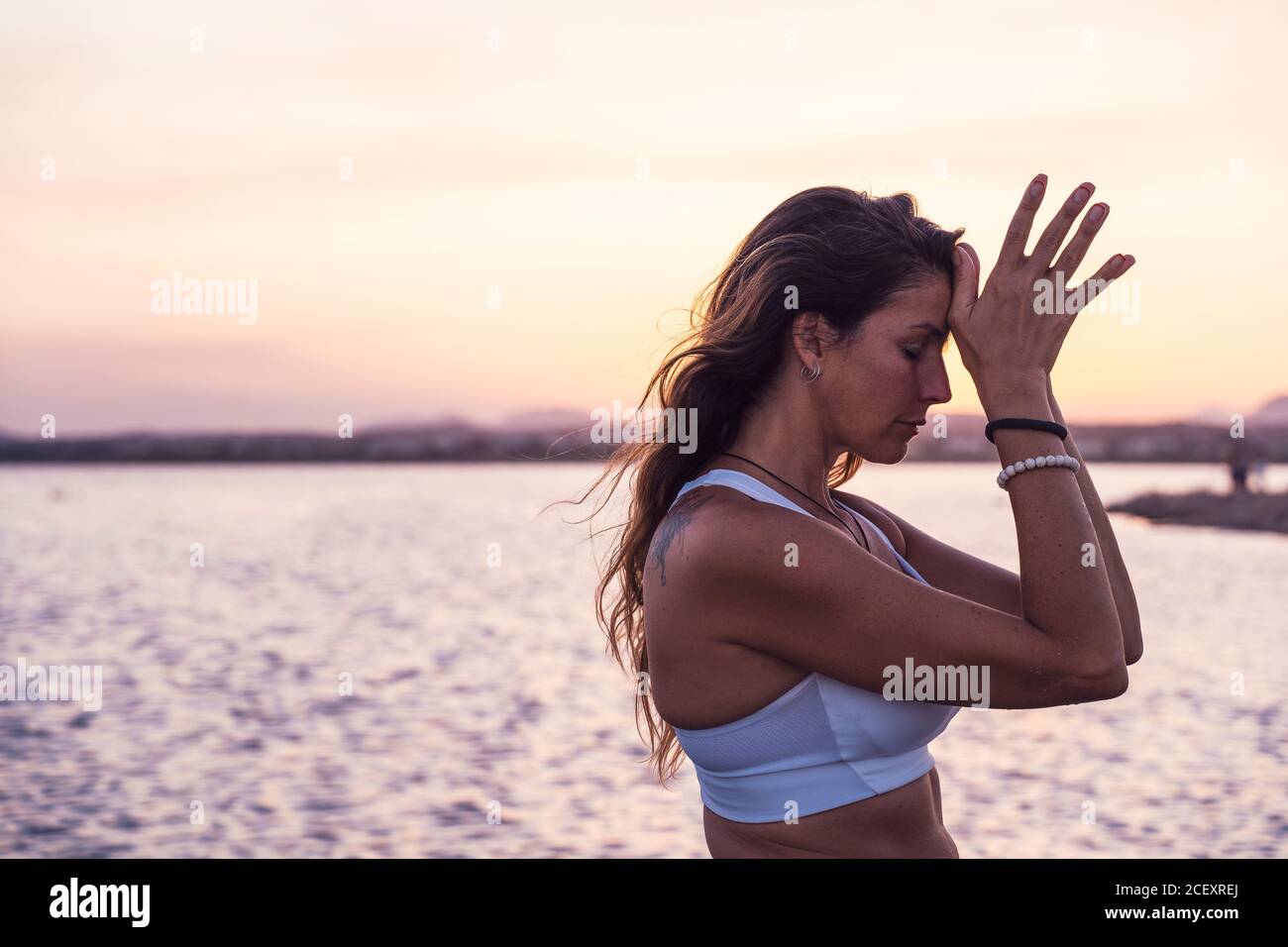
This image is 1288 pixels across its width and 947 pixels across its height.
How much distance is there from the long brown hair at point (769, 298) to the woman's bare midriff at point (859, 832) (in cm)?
72

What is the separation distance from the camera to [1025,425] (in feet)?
8.27

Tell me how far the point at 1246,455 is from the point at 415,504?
45374mm

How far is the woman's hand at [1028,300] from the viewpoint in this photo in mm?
2523

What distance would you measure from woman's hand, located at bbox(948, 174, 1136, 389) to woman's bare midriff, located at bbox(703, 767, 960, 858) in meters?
0.83

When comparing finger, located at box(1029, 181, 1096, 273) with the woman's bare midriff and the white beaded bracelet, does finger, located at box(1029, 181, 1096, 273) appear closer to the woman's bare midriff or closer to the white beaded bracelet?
the white beaded bracelet

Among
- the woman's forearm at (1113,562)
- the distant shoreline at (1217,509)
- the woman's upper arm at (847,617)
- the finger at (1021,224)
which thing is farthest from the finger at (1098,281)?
the distant shoreline at (1217,509)

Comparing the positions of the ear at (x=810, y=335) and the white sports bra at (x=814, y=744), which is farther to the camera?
the ear at (x=810, y=335)

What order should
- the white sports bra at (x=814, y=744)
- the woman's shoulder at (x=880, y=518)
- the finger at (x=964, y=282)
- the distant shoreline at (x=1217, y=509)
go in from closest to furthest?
the white sports bra at (x=814, y=744)
the finger at (x=964, y=282)
the woman's shoulder at (x=880, y=518)
the distant shoreline at (x=1217, y=509)

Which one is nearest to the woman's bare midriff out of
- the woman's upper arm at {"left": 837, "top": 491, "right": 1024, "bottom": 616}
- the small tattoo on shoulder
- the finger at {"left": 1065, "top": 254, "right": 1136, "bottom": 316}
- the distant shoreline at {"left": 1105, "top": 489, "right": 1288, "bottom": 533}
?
the small tattoo on shoulder

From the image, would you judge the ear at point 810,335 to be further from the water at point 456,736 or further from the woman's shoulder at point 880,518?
the water at point 456,736

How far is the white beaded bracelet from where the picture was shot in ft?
8.13

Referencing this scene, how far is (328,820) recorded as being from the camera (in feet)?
38.6

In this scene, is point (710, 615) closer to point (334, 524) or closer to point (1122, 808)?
point (1122, 808)
